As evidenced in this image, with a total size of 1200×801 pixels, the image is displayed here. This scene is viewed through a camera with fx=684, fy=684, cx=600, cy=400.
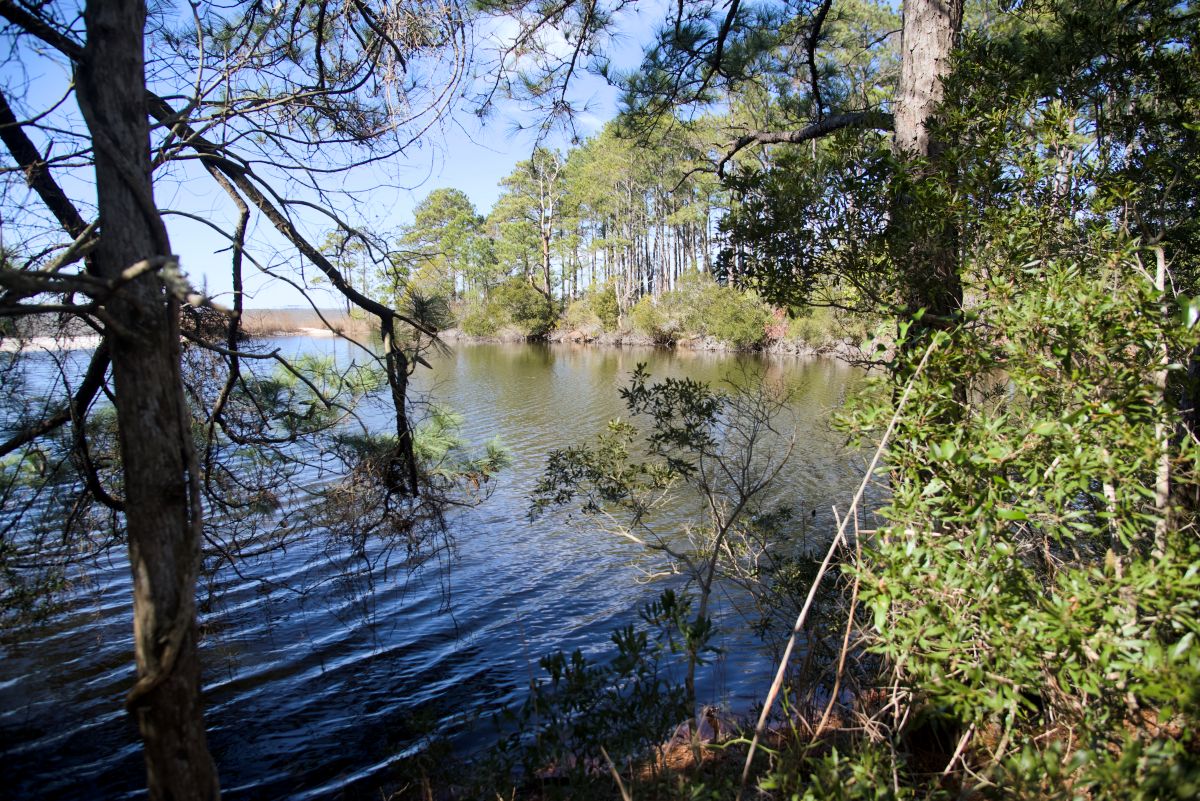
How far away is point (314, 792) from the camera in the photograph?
12.9ft

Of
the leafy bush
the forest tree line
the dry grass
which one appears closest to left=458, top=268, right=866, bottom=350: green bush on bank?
the dry grass

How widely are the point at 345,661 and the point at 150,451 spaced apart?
13.7 feet

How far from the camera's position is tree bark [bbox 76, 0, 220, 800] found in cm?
182

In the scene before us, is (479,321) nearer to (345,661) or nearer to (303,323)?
(345,661)

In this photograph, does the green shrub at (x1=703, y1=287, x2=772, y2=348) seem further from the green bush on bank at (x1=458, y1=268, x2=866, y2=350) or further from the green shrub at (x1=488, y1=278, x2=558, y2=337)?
the green shrub at (x1=488, y1=278, x2=558, y2=337)

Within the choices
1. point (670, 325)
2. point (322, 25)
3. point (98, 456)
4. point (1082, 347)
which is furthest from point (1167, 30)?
point (670, 325)

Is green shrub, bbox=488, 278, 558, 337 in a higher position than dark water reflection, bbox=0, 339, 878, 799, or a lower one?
higher

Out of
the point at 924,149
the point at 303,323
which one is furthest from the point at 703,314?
the point at 303,323

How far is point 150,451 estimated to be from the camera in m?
1.84

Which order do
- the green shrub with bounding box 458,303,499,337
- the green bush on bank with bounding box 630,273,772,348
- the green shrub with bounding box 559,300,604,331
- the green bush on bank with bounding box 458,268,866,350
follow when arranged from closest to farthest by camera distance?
the green bush on bank with bounding box 458,268,866,350
the green bush on bank with bounding box 630,273,772,348
the green shrub with bounding box 458,303,499,337
the green shrub with bounding box 559,300,604,331

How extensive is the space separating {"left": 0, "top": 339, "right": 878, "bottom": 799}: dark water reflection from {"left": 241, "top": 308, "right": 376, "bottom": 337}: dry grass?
64 cm

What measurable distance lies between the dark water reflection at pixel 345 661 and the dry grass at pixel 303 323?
25.2 inches

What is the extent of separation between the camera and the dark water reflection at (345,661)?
4.13 metres

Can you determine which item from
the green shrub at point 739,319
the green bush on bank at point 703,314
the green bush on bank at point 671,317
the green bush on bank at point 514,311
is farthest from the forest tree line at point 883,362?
the green bush on bank at point 514,311
